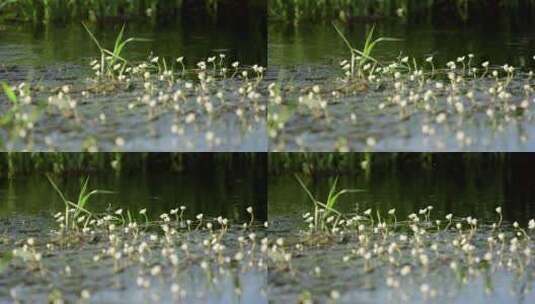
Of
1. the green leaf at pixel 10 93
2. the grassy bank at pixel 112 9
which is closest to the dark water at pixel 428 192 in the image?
the grassy bank at pixel 112 9

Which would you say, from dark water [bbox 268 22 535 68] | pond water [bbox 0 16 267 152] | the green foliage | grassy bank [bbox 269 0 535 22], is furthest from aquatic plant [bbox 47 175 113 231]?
grassy bank [bbox 269 0 535 22]

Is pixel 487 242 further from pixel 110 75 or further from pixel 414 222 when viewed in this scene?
pixel 110 75

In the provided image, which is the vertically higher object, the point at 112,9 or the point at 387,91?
the point at 112,9

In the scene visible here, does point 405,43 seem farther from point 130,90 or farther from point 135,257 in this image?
point 135,257

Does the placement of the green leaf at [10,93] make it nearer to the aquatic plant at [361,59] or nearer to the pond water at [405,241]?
the pond water at [405,241]

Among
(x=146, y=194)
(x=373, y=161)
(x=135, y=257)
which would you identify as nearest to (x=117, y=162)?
(x=146, y=194)

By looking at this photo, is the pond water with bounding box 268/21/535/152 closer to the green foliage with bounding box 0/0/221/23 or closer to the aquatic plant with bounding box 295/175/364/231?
the aquatic plant with bounding box 295/175/364/231

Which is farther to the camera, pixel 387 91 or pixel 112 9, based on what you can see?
pixel 112 9
